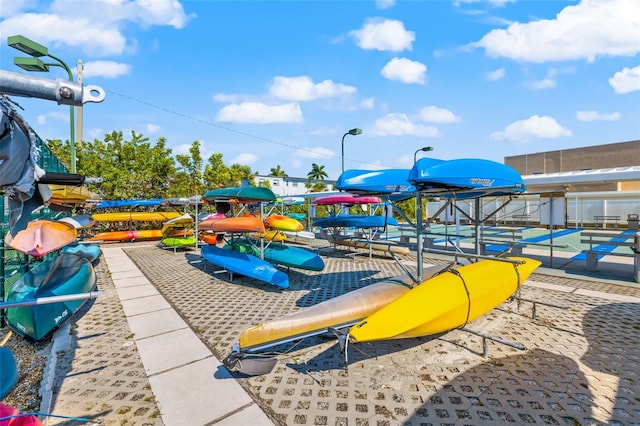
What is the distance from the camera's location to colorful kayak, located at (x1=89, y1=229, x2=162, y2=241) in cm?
2003

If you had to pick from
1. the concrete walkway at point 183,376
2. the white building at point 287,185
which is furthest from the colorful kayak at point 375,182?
the white building at point 287,185

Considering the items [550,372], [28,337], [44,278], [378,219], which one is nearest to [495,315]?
[550,372]

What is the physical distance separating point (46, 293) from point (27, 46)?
30.0ft

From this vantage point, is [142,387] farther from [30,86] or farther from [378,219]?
[378,219]

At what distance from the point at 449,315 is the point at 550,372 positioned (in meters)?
1.48

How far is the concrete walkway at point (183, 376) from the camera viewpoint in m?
3.46

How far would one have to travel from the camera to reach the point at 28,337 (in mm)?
5387

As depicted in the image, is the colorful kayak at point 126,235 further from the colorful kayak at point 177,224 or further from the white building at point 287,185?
the white building at point 287,185

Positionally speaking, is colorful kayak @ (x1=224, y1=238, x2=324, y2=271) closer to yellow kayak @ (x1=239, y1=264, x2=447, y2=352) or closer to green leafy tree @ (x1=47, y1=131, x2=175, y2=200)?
yellow kayak @ (x1=239, y1=264, x2=447, y2=352)

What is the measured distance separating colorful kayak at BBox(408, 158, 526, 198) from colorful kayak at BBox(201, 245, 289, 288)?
4.56 m

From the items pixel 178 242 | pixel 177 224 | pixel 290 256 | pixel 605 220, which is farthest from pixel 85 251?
pixel 605 220

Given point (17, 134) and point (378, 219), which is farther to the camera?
point (378, 219)

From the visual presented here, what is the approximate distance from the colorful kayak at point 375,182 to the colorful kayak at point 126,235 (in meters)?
19.7

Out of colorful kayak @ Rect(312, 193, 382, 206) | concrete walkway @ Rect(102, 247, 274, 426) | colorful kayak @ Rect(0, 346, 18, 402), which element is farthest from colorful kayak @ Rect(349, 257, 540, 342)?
A: colorful kayak @ Rect(312, 193, 382, 206)
